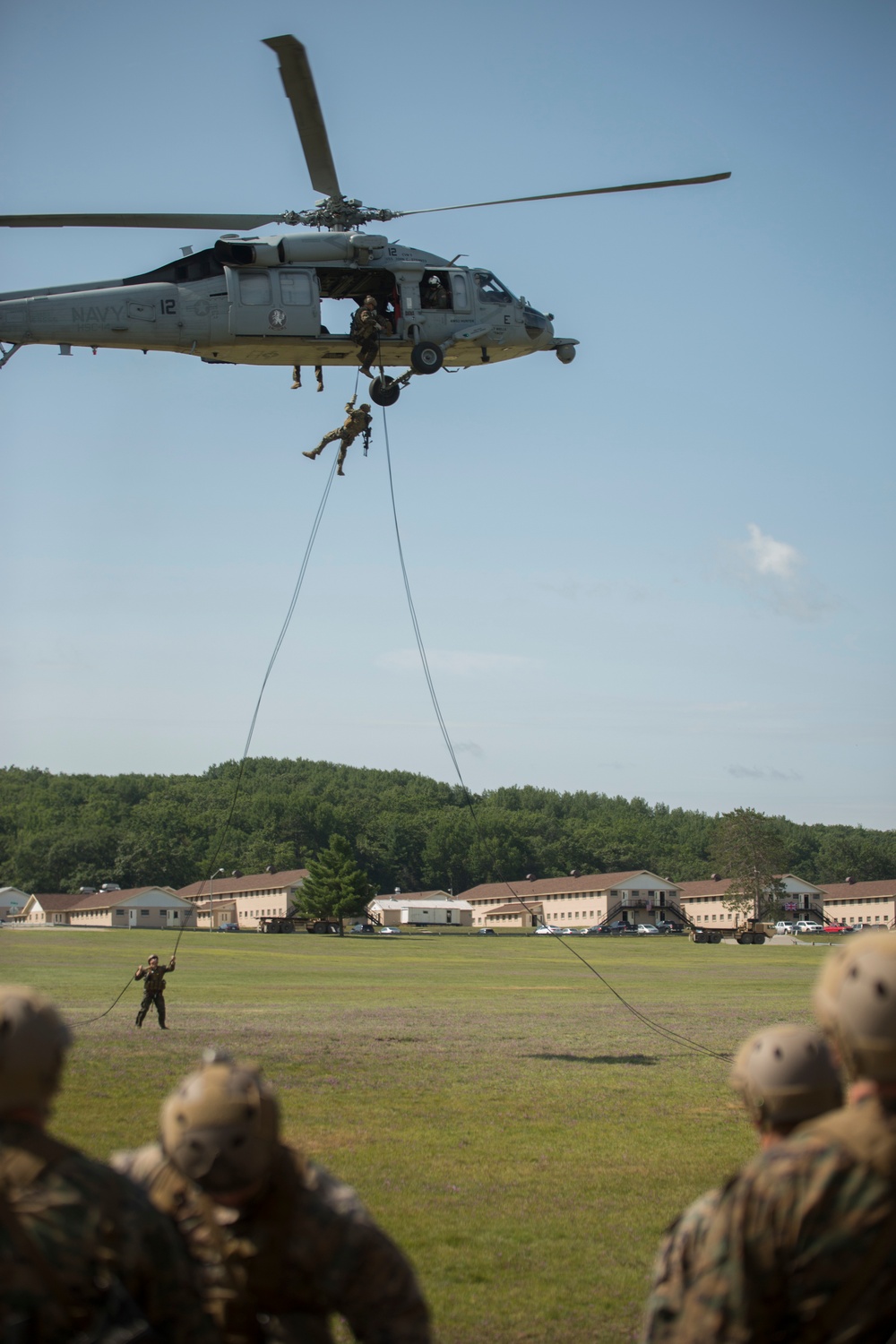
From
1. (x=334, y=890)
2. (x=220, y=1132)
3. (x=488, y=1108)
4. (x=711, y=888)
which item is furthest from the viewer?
(x=711, y=888)

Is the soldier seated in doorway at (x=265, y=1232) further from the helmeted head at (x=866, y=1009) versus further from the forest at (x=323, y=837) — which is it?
the forest at (x=323, y=837)

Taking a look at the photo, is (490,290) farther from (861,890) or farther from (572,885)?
(861,890)

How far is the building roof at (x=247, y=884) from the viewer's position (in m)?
109

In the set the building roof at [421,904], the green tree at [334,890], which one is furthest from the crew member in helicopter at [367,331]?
the building roof at [421,904]

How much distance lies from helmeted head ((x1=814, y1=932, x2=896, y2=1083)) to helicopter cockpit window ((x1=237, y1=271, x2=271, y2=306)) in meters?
15.7

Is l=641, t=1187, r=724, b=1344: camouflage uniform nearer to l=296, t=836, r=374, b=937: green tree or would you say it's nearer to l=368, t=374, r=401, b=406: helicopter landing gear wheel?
l=368, t=374, r=401, b=406: helicopter landing gear wheel

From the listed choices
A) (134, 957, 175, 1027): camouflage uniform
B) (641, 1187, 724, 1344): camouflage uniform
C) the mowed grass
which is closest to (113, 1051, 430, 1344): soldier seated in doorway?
(641, 1187, 724, 1344): camouflage uniform

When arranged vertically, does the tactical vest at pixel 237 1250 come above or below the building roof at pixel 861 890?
above

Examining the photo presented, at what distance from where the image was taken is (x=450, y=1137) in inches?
500

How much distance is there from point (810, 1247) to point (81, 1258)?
5.72 ft

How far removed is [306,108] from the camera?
15.1 metres

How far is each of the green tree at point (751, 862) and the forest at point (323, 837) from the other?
97.6ft

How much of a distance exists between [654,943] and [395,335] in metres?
61.9

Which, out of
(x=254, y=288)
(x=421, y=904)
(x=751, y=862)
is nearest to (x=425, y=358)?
(x=254, y=288)
